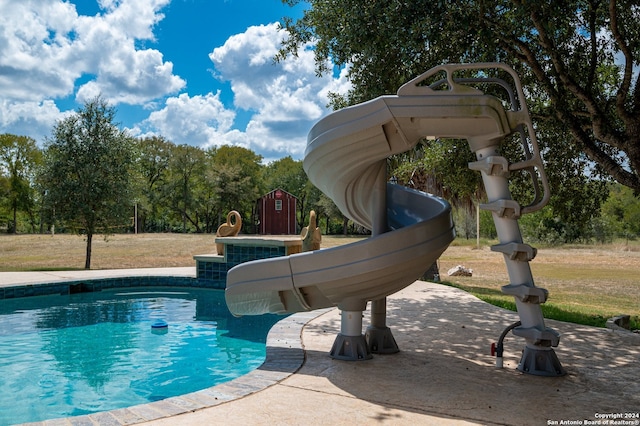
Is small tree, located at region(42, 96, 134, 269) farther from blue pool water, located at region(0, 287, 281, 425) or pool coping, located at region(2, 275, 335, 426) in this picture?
pool coping, located at region(2, 275, 335, 426)

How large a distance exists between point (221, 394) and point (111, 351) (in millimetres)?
3836

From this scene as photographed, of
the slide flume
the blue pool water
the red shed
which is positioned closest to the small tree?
the blue pool water

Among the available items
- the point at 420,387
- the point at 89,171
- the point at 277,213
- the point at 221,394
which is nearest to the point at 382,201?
the point at 420,387

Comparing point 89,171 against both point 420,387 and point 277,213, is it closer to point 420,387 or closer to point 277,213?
point 420,387

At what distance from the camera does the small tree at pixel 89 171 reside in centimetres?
1714

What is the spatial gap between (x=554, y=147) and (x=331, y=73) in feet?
16.6

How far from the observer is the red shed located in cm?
4950

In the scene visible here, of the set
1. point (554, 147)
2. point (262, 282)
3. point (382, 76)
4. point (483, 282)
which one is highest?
point (382, 76)

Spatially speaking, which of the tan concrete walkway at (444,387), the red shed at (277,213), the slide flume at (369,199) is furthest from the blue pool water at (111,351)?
the red shed at (277,213)

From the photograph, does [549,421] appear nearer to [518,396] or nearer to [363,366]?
[518,396]

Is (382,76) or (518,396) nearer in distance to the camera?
(518,396)

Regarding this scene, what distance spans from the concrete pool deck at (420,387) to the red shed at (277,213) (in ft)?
138

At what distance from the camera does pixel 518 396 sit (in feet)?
14.9

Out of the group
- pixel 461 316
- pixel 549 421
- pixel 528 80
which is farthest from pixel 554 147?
pixel 549 421
